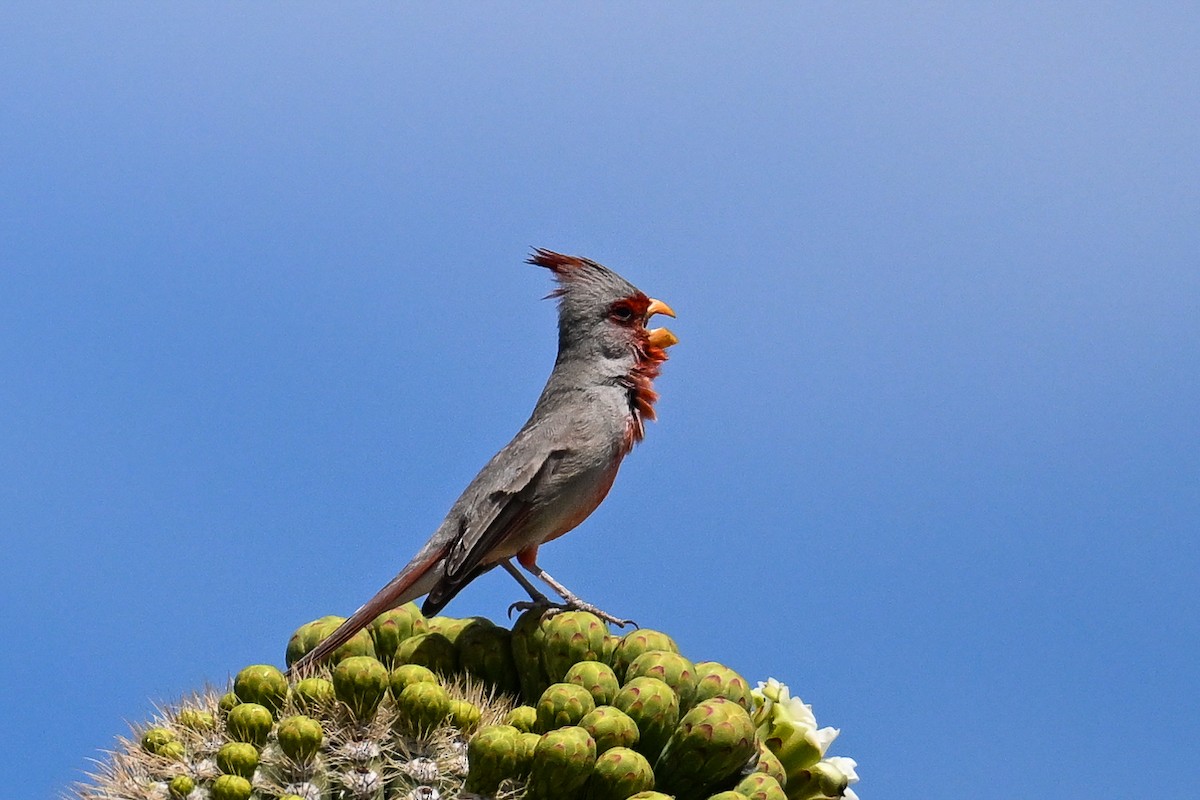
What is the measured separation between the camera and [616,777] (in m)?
3.34

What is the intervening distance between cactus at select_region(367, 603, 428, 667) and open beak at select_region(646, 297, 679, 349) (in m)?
2.57

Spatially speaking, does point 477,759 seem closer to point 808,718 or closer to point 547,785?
point 547,785

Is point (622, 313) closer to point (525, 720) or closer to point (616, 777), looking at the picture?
point (525, 720)

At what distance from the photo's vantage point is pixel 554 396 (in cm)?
656

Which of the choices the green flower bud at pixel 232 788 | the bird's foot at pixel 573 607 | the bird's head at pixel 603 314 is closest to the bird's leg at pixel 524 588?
the bird's foot at pixel 573 607

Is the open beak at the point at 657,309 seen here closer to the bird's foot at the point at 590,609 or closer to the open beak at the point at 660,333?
the open beak at the point at 660,333

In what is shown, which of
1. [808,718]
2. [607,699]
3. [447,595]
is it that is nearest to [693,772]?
[607,699]

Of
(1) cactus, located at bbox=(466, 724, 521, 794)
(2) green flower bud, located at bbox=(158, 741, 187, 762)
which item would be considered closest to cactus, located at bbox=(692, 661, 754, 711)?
(1) cactus, located at bbox=(466, 724, 521, 794)

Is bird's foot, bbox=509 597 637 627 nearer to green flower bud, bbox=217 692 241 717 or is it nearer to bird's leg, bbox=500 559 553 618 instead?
bird's leg, bbox=500 559 553 618

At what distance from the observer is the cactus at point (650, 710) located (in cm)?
357

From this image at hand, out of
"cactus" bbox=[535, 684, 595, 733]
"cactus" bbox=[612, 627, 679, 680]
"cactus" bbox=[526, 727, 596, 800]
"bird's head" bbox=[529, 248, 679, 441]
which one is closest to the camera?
"cactus" bbox=[526, 727, 596, 800]

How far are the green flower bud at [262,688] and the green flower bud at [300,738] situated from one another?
0.26m

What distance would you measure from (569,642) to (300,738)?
89 centimetres

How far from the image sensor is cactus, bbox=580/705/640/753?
3434mm
